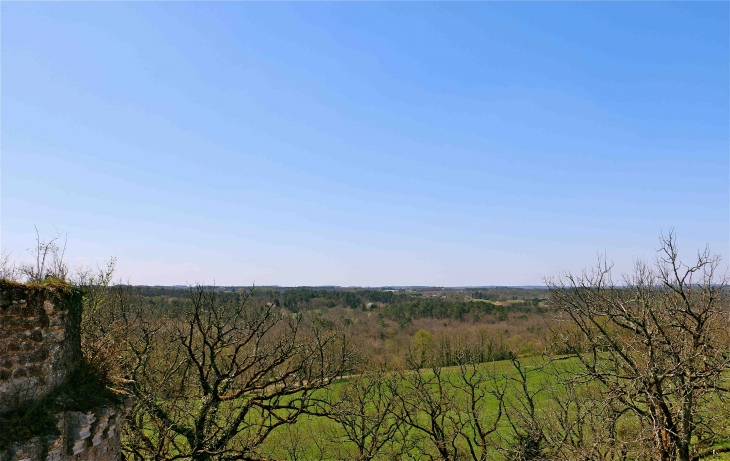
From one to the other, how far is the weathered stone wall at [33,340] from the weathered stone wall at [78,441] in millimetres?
473

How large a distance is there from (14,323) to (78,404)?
128 cm

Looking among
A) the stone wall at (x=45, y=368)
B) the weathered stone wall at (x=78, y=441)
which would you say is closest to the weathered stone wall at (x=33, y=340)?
the stone wall at (x=45, y=368)

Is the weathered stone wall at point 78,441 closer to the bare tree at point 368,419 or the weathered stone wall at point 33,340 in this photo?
the weathered stone wall at point 33,340

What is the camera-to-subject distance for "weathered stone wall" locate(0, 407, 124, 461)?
477 centimetres

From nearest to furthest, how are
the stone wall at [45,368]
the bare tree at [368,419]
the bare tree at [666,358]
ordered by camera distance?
the stone wall at [45,368], the bare tree at [666,358], the bare tree at [368,419]

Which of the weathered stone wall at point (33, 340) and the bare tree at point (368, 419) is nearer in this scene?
the weathered stone wall at point (33, 340)

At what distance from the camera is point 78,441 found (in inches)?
207

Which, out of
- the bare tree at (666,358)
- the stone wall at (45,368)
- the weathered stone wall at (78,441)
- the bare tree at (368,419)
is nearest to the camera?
the weathered stone wall at (78,441)

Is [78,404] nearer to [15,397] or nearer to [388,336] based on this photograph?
[15,397]

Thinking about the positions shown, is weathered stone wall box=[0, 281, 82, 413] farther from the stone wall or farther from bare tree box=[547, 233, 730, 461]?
bare tree box=[547, 233, 730, 461]

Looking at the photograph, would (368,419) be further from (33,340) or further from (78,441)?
(33,340)

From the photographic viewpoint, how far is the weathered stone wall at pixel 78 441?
4766 millimetres

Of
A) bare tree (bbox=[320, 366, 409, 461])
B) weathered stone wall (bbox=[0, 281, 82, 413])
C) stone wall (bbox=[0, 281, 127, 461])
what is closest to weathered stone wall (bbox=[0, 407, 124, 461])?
stone wall (bbox=[0, 281, 127, 461])

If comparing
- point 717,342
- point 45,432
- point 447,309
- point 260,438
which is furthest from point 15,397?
point 447,309
